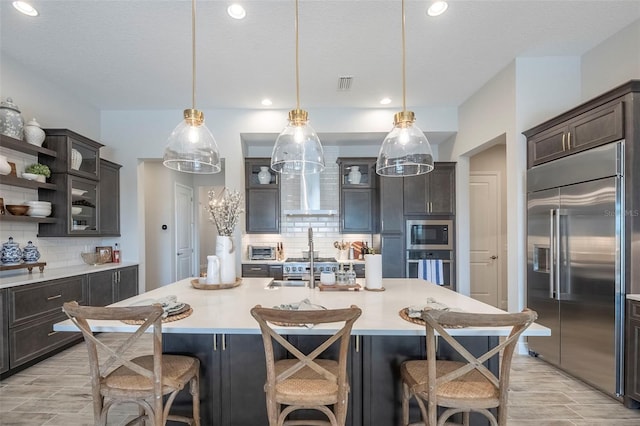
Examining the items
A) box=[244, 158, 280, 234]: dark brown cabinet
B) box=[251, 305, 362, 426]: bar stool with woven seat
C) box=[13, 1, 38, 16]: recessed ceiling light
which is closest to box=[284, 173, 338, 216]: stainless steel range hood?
box=[244, 158, 280, 234]: dark brown cabinet

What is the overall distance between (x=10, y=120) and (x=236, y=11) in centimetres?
259

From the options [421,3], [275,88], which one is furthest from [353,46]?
[275,88]

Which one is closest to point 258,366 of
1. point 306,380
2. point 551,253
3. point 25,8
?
point 306,380

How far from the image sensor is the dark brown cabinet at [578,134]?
2.41 m

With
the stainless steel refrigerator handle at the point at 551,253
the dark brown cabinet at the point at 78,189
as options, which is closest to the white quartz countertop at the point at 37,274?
the dark brown cabinet at the point at 78,189

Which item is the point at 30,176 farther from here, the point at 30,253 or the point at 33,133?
the point at 30,253

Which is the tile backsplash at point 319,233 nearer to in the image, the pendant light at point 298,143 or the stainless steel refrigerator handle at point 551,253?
the stainless steel refrigerator handle at point 551,253

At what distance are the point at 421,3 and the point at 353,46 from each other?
76 cm

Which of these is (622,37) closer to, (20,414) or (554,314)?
(554,314)

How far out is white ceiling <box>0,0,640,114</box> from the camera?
2.61m

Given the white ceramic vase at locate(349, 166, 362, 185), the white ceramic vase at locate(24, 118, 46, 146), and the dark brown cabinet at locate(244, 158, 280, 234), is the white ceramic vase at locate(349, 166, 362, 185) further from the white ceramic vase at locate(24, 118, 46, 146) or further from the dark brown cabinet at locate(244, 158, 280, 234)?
the white ceramic vase at locate(24, 118, 46, 146)

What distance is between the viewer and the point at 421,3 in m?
2.53

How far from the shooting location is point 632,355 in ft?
7.47

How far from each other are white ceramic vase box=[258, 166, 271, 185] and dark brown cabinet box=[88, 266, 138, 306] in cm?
226
